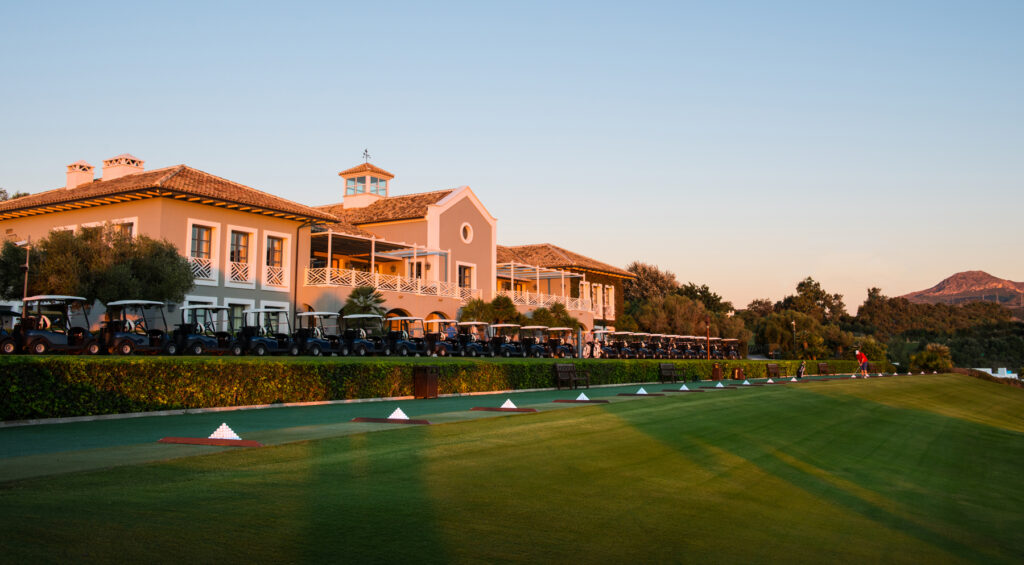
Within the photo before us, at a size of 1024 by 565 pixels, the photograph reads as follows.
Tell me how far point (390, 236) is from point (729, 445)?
34146mm

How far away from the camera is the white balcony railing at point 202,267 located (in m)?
30.6

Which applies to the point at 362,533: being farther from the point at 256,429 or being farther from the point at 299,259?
the point at 299,259

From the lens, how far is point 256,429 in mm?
12055

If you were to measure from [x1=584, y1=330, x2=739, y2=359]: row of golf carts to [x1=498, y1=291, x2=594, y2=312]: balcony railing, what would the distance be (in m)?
2.25

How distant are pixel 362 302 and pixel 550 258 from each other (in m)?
25.8

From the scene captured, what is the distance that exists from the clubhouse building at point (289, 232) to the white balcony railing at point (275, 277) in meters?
0.05

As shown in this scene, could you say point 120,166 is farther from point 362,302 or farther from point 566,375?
point 566,375

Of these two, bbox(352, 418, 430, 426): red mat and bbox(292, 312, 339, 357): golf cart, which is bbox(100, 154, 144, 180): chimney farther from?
bbox(352, 418, 430, 426): red mat

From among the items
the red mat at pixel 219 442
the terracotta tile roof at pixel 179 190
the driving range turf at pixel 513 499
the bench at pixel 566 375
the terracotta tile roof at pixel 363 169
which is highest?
the terracotta tile roof at pixel 363 169

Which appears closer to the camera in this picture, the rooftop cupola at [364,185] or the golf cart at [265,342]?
the golf cart at [265,342]

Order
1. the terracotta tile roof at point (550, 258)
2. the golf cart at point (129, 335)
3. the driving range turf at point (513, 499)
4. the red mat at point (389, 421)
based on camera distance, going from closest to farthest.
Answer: the driving range turf at point (513, 499) → the red mat at point (389, 421) → the golf cart at point (129, 335) → the terracotta tile roof at point (550, 258)

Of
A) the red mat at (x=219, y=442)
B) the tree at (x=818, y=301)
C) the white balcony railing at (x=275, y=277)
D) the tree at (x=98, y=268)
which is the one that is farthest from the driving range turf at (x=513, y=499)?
the tree at (x=818, y=301)

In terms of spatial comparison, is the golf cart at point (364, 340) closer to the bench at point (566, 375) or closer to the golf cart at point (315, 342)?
the golf cart at point (315, 342)

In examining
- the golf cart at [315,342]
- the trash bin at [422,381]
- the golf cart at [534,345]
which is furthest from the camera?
the golf cart at [534,345]
